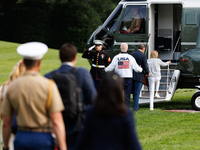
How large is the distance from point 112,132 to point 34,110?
82 centimetres

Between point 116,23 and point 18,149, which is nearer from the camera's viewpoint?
Result: point 18,149

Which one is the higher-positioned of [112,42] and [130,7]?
[130,7]

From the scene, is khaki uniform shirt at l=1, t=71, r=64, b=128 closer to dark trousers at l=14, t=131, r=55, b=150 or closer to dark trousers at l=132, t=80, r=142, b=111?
dark trousers at l=14, t=131, r=55, b=150

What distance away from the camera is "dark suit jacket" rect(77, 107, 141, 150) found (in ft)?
9.21

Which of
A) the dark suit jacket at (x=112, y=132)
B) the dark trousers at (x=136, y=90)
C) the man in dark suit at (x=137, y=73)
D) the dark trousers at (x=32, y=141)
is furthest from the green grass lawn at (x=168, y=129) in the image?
the dark suit jacket at (x=112, y=132)

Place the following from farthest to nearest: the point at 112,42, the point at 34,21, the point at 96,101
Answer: the point at 34,21
the point at 112,42
the point at 96,101

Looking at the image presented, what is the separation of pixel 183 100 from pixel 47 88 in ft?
35.0

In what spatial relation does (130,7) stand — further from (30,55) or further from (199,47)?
(30,55)

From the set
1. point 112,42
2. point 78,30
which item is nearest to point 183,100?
point 112,42

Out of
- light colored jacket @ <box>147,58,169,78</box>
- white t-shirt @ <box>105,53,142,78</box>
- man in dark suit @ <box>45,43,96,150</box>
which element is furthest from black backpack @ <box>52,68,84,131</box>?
light colored jacket @ <box>147,58,169,78</box>

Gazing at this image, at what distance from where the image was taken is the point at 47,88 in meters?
3.35

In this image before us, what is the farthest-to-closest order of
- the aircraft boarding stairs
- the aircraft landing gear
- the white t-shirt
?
the aircraft boarding stairs < the aircraft landing gear < the white t-shirt

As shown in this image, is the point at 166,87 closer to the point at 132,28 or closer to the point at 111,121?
the point at 132,28

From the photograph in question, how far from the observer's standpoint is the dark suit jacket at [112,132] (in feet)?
9.21
